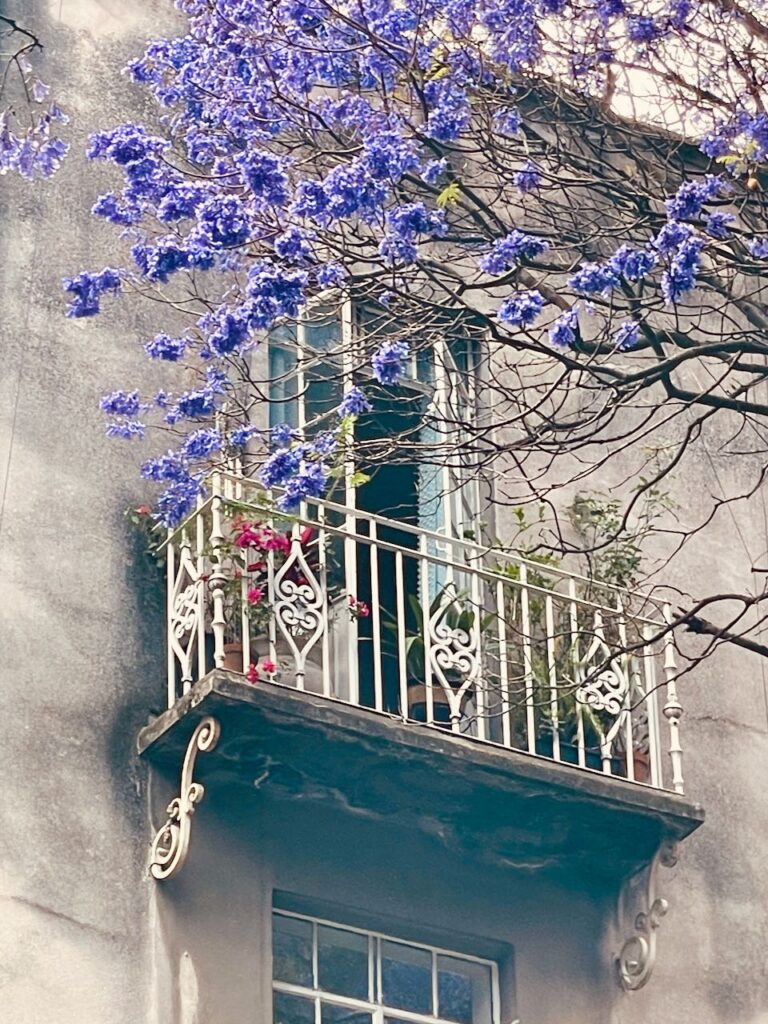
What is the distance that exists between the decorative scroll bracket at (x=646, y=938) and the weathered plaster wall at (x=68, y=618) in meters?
2.66

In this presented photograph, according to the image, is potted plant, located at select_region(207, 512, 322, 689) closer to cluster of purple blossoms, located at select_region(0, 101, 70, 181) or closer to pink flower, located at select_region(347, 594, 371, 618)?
pink flower, located at select_region(347, 594, 371, 618)

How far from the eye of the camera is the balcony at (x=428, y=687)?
11.0 m

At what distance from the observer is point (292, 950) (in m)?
11.2

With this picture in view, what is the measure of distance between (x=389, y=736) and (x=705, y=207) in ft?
9.59

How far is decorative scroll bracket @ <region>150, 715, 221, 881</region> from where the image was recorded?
10.7m

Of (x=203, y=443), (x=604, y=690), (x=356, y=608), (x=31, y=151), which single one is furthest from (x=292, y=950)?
(x=31, y=151)

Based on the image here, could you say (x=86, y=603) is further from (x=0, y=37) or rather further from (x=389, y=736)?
(x=0, y=37)

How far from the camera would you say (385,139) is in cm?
1021

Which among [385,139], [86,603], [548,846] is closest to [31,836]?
[86,603]

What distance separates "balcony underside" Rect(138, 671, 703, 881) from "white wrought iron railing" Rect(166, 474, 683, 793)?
0.57 feet

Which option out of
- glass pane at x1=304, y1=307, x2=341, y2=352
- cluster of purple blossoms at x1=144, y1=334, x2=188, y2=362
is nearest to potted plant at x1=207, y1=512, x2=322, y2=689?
cluster of purple blossoms at x1=144, y1=334, x2=188, y2=362

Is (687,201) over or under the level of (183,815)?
over

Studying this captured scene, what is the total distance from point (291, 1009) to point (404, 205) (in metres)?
3.83

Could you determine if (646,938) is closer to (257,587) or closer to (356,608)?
(356,608)
